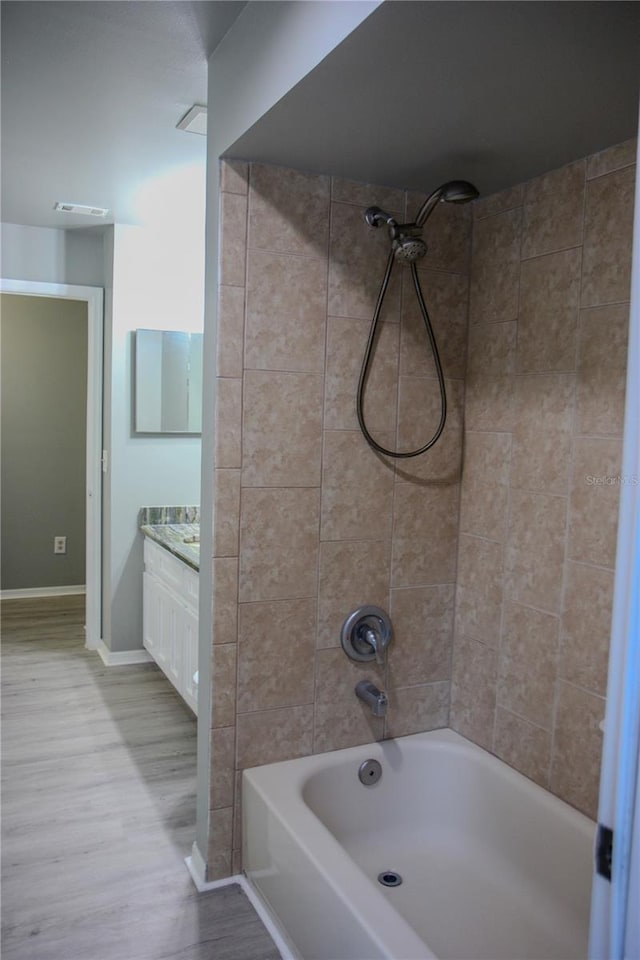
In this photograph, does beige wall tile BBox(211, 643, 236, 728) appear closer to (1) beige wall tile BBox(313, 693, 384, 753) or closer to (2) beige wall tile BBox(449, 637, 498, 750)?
(1) beige wall tile BBox(313, 693, 384, 753)

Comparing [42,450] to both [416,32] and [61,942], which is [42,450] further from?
[416,32]

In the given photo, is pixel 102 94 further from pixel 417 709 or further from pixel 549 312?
pixel 417 709

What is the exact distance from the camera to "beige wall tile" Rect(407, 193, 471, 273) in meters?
2.43

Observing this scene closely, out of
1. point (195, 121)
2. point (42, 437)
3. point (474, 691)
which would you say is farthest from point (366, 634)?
point (42, 437)

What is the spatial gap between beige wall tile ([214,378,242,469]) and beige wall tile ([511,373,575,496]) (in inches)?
33.5

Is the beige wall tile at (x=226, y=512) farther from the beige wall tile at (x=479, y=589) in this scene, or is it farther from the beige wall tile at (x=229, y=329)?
the beige wall tile at (x=479, y=589)

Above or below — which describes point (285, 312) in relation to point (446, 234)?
below

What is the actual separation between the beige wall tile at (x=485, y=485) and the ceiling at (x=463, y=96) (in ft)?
2.64

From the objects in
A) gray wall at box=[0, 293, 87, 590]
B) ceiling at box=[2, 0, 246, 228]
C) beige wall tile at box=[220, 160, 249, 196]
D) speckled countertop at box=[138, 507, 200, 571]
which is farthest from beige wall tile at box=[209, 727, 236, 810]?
gray wall at box=[0, 293, 87, 590]

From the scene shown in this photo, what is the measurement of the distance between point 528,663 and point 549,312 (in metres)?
1.04

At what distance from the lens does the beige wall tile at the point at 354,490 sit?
2342 millimetres

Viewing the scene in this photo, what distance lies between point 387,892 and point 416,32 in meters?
2.14

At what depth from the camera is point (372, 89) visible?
5.35 feet

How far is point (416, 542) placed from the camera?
8.20 ft
